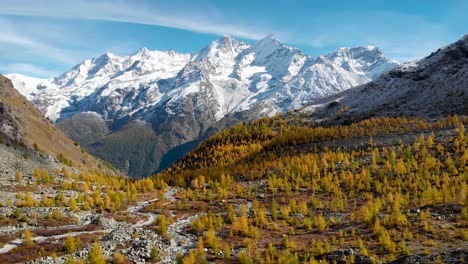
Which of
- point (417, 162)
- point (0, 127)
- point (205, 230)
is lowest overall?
point (205, 230)

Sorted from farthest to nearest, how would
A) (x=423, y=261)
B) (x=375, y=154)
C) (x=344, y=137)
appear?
(x=344, y=137)
(x=375, y=154)
(x=423, y=261)

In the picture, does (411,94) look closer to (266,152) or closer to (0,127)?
(266,152)

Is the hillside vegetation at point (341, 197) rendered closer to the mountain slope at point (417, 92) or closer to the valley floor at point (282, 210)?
the valley floor at point (282, 210)

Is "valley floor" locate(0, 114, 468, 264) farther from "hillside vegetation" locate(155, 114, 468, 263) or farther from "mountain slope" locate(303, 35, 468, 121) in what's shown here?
"mountain slope" locate(303, 35, 468, 121)

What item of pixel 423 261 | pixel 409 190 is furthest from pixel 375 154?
pixel 423 261

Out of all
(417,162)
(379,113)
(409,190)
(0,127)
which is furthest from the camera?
(379,113)

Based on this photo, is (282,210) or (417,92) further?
(417,92)

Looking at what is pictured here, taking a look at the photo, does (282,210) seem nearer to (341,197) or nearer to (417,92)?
(341,197)

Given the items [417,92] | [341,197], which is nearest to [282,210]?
[341,197]
